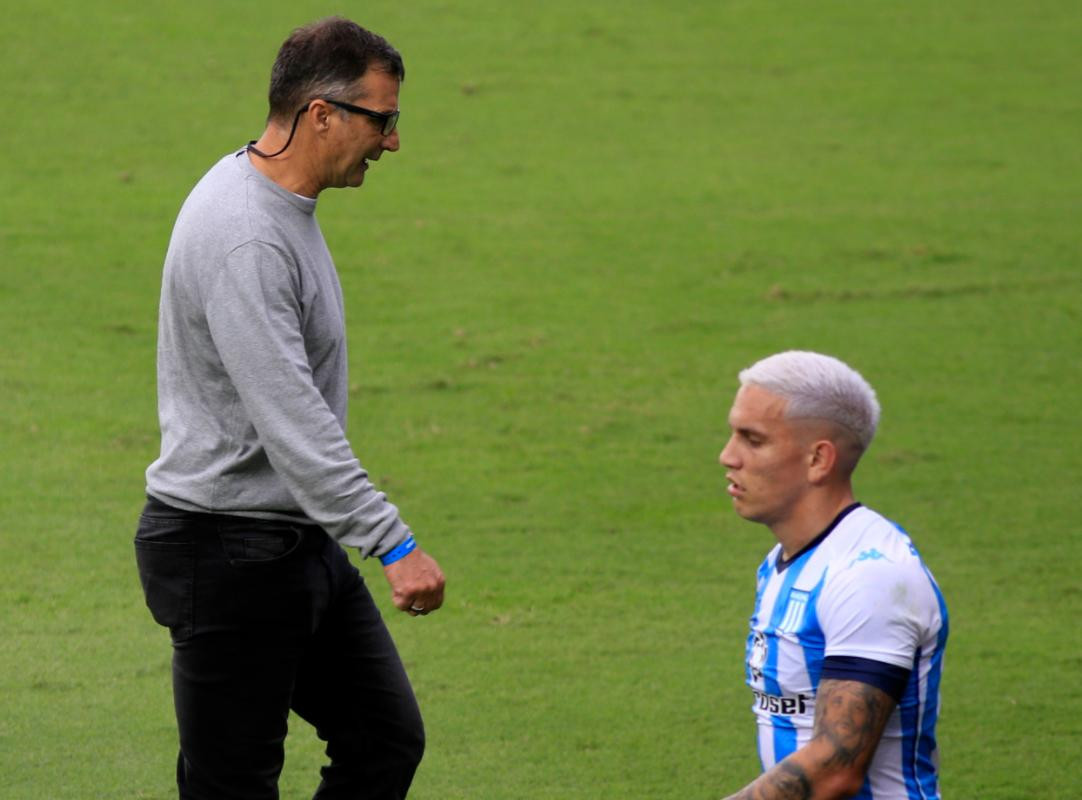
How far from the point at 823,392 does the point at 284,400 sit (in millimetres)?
1060

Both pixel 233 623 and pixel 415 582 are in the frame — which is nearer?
pixel 415 582

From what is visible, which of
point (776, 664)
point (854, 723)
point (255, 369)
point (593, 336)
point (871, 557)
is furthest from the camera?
point (593, 336)

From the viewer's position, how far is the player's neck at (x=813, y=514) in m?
2.71

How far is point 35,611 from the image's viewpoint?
18.7ft

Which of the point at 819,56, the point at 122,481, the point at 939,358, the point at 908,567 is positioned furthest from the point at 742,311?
the point at 908,567

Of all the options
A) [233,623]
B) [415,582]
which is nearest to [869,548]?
[415,582]

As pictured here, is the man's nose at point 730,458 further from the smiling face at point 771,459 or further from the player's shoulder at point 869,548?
the player's shoulder at point 869,548

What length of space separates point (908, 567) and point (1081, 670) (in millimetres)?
3245

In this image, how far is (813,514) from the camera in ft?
8.92

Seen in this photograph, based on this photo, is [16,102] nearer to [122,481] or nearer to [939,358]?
[122,481]

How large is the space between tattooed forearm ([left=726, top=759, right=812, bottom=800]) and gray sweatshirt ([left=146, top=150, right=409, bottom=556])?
3.13ft

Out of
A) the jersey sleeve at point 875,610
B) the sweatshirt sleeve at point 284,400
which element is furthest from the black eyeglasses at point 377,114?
the jersey sleeve at point 875,610

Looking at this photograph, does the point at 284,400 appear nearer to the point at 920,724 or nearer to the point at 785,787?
the point at 785,787

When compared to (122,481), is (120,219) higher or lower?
higher
